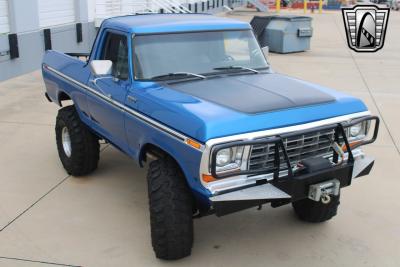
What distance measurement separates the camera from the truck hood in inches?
132

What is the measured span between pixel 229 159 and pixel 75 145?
238cm

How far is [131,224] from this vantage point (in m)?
4.38

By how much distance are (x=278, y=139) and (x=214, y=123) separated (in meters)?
0.47

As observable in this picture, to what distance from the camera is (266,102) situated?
Result: 368 cm

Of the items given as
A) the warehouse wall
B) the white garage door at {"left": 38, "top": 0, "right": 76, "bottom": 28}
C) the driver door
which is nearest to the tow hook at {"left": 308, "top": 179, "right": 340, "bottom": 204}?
the driver door

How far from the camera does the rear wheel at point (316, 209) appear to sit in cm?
434

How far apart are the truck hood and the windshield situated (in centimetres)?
20

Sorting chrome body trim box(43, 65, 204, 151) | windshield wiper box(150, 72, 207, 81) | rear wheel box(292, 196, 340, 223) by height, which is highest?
windshield wiper box(150, 72, 207, 81)

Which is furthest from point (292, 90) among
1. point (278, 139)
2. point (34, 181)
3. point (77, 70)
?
point (34, 181)

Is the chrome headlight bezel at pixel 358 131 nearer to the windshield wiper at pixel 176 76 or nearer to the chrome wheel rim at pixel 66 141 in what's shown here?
the windshield wiper at pixel 176 76

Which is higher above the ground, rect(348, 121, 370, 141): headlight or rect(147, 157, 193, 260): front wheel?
rect(348, 121, 370, 141): headlight

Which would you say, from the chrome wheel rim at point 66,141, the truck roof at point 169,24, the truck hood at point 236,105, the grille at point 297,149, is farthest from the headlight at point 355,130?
the chrome wheel rim at point 66,141

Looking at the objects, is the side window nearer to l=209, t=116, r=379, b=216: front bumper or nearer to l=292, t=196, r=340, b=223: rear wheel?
l=209, t=116, r=379, b=216: front bumper

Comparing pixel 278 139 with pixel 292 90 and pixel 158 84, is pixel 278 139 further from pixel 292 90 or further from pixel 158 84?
pixel 158 84
